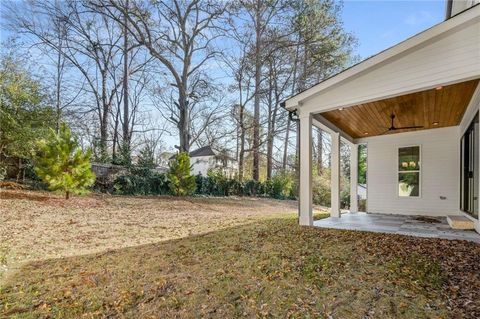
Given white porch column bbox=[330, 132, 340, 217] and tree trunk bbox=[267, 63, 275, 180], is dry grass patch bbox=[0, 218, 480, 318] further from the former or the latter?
tree trunk bbox=[267, 63, 275, 180]

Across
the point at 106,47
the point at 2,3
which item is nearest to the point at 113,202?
the point at 2,3

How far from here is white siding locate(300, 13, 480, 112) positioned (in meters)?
4.12

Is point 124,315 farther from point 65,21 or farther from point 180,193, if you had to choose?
point 65,21

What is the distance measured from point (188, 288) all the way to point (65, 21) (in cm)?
1645

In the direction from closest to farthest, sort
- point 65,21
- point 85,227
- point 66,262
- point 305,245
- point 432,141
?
point 66,262
point 305,245
point 85,227
point 432,141
point 65,21

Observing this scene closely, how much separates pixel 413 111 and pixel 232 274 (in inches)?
220

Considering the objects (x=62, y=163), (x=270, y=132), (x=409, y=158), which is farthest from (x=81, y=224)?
(x=270, y=132)

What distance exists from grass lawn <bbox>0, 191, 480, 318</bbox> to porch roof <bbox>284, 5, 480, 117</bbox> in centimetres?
247

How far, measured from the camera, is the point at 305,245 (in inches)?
188

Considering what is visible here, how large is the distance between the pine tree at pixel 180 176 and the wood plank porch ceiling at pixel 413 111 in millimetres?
6687

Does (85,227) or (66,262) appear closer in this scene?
(66,262)

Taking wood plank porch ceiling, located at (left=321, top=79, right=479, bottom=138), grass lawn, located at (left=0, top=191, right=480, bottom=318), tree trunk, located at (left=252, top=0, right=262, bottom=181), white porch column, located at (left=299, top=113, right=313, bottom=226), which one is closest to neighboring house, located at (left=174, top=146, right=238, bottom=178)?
tree trunk, located at (left=252, top=0, right=262, bottom=181)

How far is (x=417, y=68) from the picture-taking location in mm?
4648

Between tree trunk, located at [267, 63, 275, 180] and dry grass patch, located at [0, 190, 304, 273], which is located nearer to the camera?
dry grass patch, located at [0, 190, 304, 273]
